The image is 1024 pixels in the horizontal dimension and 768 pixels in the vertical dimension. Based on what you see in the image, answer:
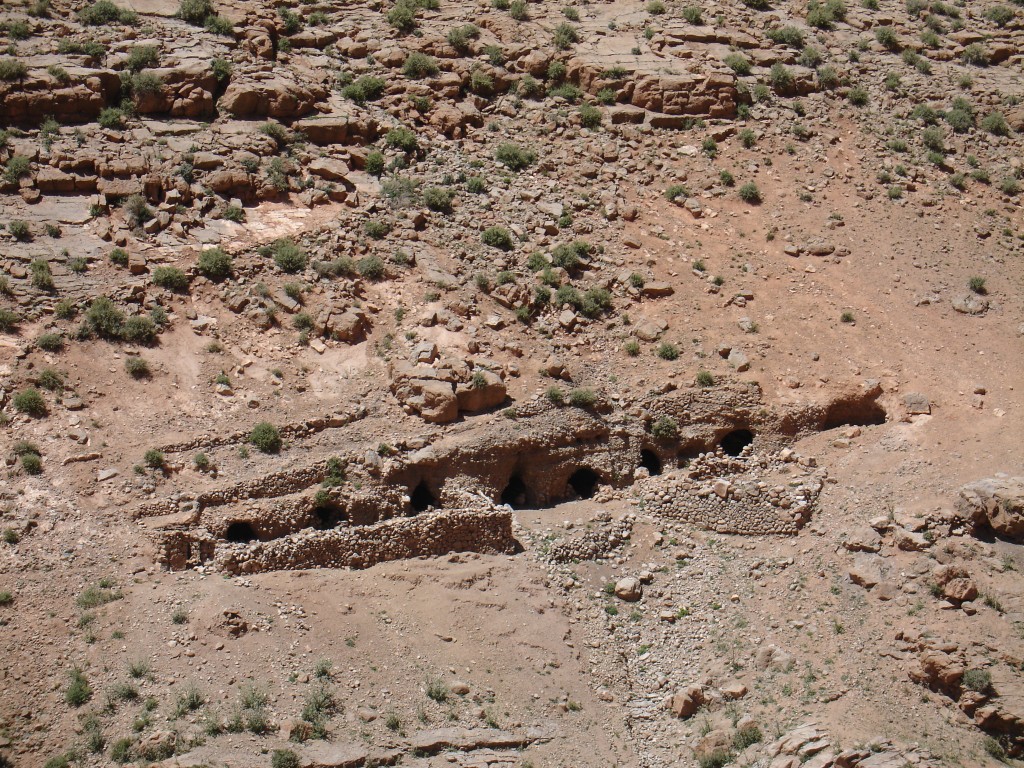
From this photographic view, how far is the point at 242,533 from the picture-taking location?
22859 millimetres

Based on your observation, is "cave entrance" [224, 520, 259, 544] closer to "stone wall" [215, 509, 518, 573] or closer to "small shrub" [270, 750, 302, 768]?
"stone wall" [215, 509, 518, 573]

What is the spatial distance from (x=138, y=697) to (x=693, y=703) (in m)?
10.2

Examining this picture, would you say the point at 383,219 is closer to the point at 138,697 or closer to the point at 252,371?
the point at 252,371

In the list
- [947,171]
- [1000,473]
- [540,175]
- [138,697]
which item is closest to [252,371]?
[138,697]

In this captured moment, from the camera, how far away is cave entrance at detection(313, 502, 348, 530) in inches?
914

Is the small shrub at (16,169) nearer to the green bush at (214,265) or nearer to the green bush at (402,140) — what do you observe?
the green bush at (214,265)

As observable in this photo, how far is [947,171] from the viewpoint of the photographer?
33.4 metres

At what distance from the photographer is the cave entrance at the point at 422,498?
24359 mm

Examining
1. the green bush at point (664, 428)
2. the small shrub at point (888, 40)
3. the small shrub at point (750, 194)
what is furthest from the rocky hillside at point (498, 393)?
the small shrub at point (888, 40)

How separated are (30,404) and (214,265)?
577 cm

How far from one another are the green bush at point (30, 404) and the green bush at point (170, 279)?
445 cm

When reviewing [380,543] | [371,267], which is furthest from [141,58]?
[380,543]

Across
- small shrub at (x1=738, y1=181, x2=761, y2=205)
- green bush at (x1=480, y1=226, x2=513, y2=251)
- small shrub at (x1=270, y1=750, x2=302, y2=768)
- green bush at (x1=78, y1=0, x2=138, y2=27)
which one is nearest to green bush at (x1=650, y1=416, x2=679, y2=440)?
green bush at (x1=480, y1=226, x2=513, y2=251)

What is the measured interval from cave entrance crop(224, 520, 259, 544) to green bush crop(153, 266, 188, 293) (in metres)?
6.67
